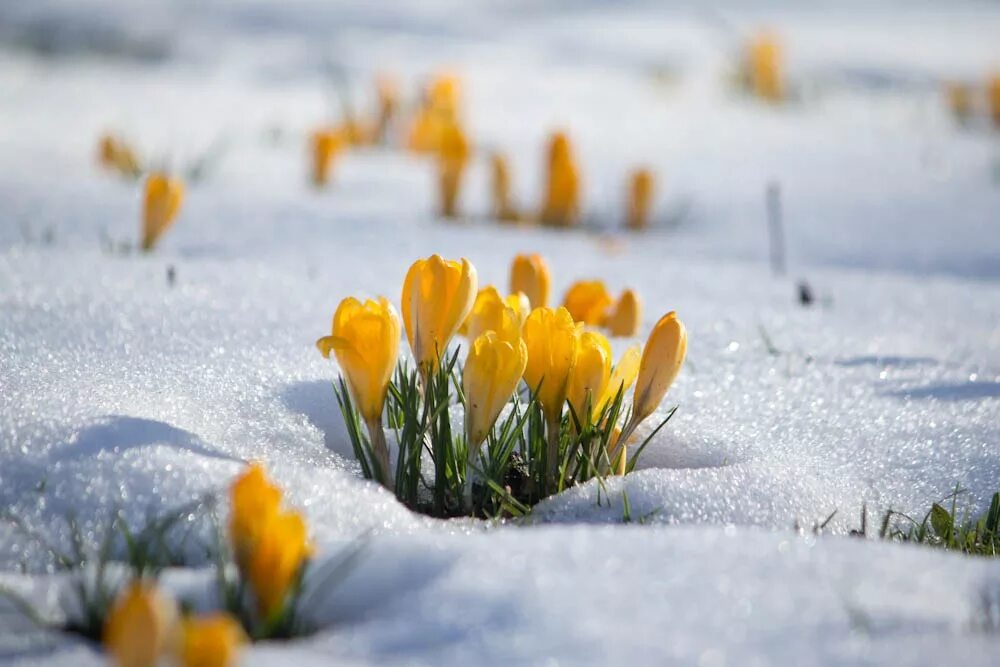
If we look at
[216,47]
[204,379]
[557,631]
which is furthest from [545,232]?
[216,47]

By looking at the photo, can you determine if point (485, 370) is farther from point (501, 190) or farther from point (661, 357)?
point (501, 190)

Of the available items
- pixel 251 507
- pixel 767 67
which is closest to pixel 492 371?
pixel 251 507

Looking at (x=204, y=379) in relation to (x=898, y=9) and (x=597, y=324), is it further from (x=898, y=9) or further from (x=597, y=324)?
(x=898, y=9)

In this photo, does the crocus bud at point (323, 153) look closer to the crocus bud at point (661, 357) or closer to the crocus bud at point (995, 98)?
the crocus bud at point (661, 357)

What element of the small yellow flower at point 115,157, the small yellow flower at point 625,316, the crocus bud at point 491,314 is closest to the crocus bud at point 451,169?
the small yellow flower at point 115,157

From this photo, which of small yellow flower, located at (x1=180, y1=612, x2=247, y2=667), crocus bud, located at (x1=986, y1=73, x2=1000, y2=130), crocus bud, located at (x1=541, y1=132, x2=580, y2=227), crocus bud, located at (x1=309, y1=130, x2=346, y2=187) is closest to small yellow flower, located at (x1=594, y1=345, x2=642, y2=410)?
small yellow flower, located at (x1=180, y1=612, x2=247, y2=667)

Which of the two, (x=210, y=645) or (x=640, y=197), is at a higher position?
(x=640, y=197)
